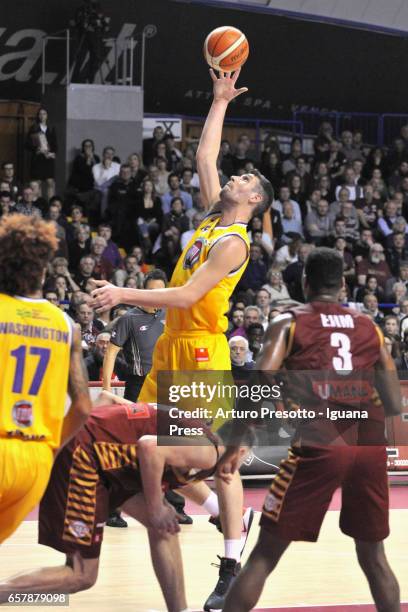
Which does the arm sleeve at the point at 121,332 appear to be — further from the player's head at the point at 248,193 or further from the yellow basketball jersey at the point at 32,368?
the yellow basketball jersey at the point at 32,368

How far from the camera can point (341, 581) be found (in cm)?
716

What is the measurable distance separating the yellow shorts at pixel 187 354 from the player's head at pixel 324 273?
1.49 meters

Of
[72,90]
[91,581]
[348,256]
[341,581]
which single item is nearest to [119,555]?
[341,581]

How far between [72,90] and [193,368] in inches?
560

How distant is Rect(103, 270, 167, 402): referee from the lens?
9453mm

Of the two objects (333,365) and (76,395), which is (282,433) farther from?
(76,395)

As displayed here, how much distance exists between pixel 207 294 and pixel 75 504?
64.3 inches

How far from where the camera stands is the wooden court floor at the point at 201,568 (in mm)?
6633

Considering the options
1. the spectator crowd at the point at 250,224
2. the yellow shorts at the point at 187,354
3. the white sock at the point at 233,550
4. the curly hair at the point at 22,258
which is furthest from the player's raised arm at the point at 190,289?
the spectator crowd at the point at 250,224

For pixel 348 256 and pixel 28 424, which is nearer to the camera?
pixel 28 424

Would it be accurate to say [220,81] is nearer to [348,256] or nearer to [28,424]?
[28,424]

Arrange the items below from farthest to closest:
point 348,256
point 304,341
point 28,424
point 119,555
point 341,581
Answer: point 348,256, point 119,555, point 341,581, point 304,341, point 28,424

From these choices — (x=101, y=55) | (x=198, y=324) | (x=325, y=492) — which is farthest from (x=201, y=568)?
(x=101, y=55)

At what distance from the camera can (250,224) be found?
57.4 ft
